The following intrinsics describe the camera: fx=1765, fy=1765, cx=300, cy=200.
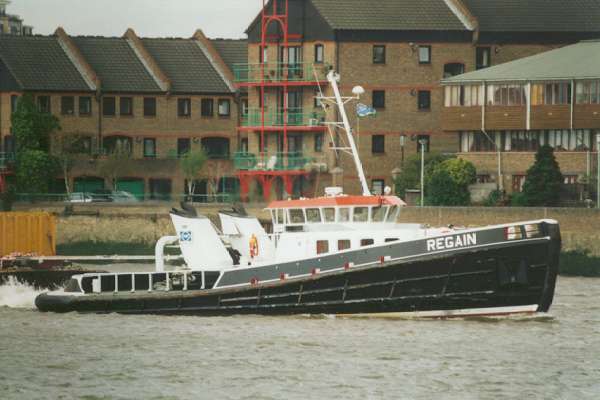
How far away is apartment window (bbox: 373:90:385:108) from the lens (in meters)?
92.5

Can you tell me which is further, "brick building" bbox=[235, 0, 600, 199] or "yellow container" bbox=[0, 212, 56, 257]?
"brick building" bbox=[235, 0, 600, 199]

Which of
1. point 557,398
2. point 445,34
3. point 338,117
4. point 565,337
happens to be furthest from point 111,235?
point 557,398

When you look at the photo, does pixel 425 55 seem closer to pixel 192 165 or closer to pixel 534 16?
pixel 534 16

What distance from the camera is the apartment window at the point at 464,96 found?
286ft

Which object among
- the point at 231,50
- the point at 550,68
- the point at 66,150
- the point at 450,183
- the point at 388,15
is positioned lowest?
the point at 450,183

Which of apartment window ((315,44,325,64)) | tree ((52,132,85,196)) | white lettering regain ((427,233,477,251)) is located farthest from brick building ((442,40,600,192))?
white lettering regain ((427,233,477,251))

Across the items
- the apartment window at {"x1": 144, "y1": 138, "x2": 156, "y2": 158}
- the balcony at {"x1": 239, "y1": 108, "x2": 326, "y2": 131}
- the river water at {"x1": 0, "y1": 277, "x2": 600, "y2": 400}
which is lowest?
the river water at {"x1": 0, "y1": 277, "x2": 600, "y2": 400}

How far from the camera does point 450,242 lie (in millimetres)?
50469

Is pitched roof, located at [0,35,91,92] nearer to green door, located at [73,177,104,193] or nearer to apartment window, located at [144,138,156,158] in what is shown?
apartment window, located at [144,138,156,158]

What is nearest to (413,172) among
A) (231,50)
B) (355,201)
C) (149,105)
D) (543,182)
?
(543,182)

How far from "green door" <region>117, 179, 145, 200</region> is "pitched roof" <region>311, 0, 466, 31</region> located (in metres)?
18.0

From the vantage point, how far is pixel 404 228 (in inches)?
2092

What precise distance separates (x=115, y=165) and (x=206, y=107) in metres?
8.05

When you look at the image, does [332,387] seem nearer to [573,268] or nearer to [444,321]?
[444,321]
